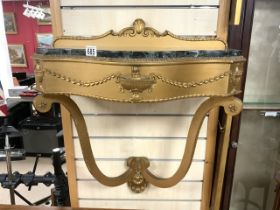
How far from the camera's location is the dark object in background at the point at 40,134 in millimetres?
3043

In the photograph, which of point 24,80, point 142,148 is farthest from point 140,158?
point 24,80

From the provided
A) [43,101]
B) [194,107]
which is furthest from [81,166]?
[194,107]

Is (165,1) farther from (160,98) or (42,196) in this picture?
(42,196)

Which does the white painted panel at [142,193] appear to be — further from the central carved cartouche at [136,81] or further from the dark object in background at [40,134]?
the dark object in background at [40,134]

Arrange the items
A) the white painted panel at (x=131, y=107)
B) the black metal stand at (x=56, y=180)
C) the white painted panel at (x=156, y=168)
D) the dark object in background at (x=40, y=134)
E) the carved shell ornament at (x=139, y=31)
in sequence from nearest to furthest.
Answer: the carved shell ornament at (x=139, y=31), the white painted panel at (x=131, y=107), the white painted panel at (x=156, y=168), the black metal stand at (x=56, y=180), the dark object in background at (x=40, y=134)

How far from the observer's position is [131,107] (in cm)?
127

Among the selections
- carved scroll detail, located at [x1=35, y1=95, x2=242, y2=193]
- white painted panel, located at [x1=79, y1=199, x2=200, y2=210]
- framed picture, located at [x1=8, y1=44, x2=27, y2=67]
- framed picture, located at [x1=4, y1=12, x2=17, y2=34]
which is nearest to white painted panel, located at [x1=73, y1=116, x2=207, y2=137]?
carved scroll detail, located at [x1=35, y1=95, x2=242, y2=193]

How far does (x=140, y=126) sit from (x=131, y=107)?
110 millimetres

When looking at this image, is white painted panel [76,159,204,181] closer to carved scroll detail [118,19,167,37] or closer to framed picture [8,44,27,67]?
carved scroll detail [118,19,167,37]

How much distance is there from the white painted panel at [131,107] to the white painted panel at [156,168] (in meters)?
0.28

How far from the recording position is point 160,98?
0.87 metres

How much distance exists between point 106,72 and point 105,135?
54cm

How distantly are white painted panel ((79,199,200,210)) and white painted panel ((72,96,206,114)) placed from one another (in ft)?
1.75

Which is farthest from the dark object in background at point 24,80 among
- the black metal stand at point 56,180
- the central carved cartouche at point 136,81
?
the central carved cartouche at point 136,81
